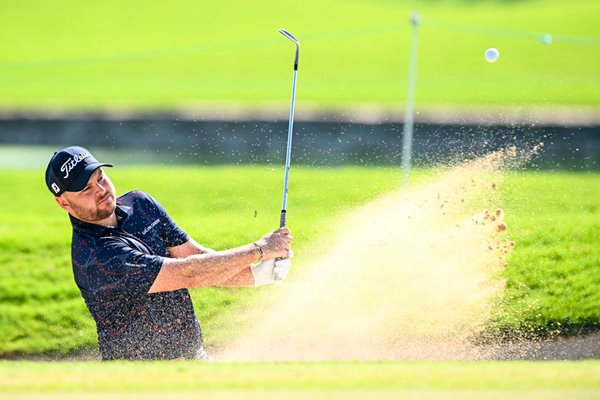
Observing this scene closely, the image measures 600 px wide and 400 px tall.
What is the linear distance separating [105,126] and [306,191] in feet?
26.3

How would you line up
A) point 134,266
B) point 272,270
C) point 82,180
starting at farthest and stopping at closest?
1. point 272,270
2. point 82,180
3. point 134,266

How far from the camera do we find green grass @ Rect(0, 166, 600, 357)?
8.62 m

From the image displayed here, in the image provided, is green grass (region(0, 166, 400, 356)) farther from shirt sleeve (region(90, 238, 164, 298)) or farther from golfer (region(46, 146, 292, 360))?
shirt sleeve (region(90, 238, 164, 298))

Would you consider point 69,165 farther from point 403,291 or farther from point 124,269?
point 403,291

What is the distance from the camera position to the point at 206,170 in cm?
1600

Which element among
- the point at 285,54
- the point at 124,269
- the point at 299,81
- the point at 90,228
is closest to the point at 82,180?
the point at 90,228

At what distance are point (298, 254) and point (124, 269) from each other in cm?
364

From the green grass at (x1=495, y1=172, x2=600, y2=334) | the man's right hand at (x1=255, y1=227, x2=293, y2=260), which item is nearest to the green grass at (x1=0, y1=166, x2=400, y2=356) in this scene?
the green grass at (x1=495, y1=172, x2=600, y2=334)

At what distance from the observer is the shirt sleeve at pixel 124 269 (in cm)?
599

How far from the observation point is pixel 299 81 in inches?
1236

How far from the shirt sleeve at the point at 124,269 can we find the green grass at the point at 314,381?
0.49 meters

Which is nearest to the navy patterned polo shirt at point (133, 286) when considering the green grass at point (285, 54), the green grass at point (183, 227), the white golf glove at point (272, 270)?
the white golf glove at point (272, 270)

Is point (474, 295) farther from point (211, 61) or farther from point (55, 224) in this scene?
point (211, 61)

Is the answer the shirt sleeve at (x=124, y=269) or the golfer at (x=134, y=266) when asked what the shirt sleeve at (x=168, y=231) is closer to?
the golfer at (x=134, y=266)
